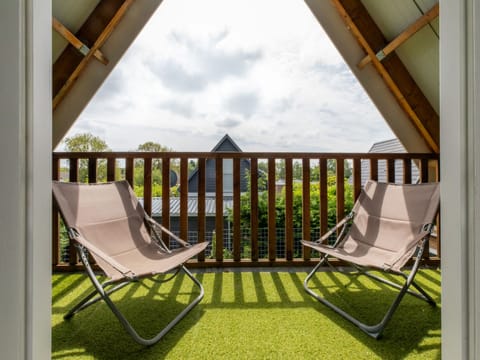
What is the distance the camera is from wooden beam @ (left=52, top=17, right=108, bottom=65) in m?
2.06

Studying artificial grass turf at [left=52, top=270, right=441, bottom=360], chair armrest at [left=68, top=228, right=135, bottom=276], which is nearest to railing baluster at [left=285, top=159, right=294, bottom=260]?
artificial grass turf at [left=52, top=270, right=441, bottom=360]

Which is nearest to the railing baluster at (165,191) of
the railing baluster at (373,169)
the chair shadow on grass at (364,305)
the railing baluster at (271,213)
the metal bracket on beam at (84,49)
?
the chair shadow on grass at (364,305)

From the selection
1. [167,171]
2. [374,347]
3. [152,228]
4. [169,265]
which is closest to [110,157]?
[167,171]

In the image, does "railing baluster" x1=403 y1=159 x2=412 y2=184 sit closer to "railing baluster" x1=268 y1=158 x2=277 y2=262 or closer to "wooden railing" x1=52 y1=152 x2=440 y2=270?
"wooden railing" x1=52 y1=152 x2=440 y2=270

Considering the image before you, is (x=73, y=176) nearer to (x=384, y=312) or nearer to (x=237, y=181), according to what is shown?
(x=237, y=181)

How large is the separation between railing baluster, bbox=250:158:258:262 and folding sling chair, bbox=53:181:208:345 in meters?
0.65

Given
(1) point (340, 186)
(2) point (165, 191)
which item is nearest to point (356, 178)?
(1) point (340, 186)

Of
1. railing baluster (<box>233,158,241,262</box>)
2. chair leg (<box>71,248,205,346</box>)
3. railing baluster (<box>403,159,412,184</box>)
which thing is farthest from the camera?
railing baluster (<box>403,159,412,184</box>)

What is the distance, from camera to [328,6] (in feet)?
8.57

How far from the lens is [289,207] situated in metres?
2.42
